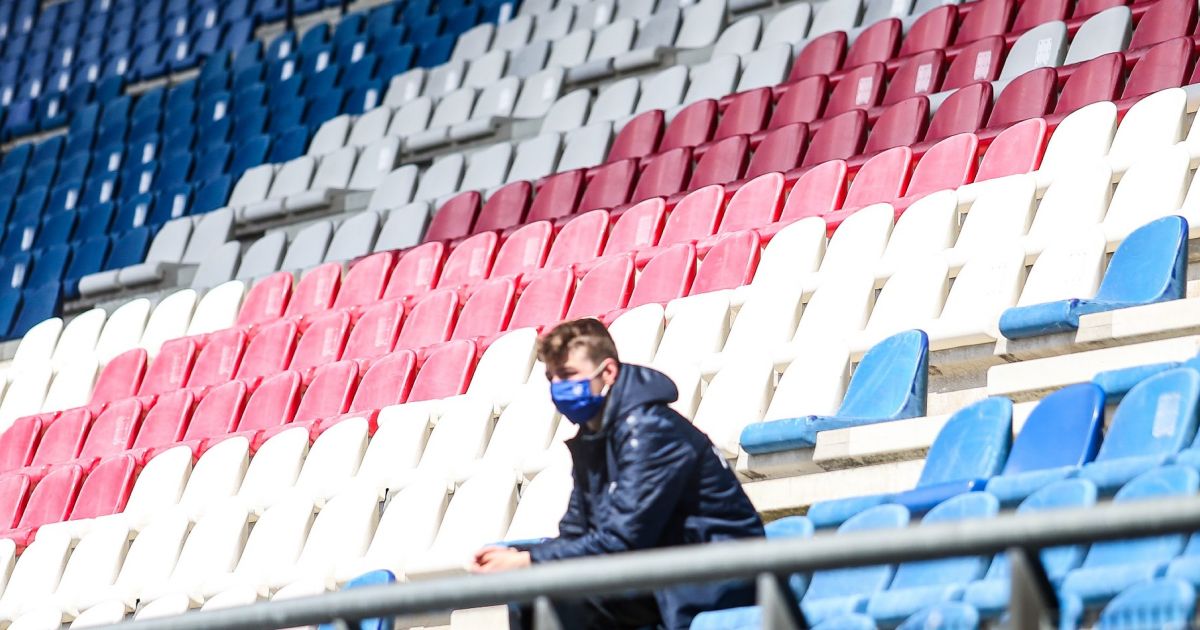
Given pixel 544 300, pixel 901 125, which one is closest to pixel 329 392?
pixel 544 300

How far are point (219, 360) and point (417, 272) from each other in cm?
66

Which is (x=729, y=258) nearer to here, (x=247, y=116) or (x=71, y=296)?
(x=71, y=296)

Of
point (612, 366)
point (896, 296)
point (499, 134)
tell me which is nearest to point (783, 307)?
point (896, 296)

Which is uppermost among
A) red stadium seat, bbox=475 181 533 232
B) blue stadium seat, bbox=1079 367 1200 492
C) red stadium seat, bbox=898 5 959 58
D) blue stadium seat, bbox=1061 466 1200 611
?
red stadium seat, bbox=898 5 959 58

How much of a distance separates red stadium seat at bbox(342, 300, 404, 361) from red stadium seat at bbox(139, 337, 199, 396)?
0.66 m

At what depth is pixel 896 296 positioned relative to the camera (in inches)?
138

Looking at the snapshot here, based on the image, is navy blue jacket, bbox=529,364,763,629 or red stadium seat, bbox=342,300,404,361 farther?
red stadium seat, bbox=342,300,404,361

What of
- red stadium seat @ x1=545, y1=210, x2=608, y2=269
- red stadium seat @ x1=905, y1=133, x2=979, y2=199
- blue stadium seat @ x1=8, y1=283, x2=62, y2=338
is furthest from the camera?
blue stadium seat @ x1=8, y1=283, x2=62, y2=338

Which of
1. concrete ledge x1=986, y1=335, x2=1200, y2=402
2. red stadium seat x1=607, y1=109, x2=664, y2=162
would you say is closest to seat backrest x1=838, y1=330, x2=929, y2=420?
concrete ledge x1=986, y1=335, x2=1200, y2=402

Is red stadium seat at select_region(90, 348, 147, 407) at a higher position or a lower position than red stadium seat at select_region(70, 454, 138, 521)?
higher

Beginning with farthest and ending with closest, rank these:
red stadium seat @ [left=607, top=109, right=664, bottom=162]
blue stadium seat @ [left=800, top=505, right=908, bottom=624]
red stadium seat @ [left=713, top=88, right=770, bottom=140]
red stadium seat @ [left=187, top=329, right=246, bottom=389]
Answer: red stadium seat @ [left=607, top=109, right=664, bottom=162] → red stadium seat @ [left=713, top=88, right=770, bottom=140] → red stadium seat @ [left=187, top=329, right=246, bottom=389] → blue stadium seat @ [left=800, top=505, right=908, bottom=624]

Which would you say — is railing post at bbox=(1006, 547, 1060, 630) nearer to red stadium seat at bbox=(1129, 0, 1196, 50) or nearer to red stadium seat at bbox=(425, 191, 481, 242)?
red stadium seat at bbox=(1129, 0, 1196, 50)

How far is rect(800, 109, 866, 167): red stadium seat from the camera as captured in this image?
16.2 ft

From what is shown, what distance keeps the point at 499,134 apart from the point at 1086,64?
2.53 metres
